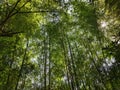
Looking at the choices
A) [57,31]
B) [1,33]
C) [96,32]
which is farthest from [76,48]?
[1,33]

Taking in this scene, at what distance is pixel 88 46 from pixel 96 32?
77.9 inches

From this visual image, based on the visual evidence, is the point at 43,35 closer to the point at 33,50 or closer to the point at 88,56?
the point at 33,50

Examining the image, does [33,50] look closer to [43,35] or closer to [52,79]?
[43,35]

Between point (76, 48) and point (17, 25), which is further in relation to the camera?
point (76, 48)

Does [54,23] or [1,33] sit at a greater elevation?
[1,33]

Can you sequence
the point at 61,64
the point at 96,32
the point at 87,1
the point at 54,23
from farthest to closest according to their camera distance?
the point at 61,64, the point at 54,23, the point at 96,32, the point at 87,1

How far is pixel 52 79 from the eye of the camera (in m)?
11.8

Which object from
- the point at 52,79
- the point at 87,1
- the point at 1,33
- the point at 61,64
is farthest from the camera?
the point at 52,79

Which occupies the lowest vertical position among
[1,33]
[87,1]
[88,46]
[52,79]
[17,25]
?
[52,79]

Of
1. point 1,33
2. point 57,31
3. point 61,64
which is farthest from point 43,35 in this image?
point 1,33

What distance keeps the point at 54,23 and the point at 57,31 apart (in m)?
0.49

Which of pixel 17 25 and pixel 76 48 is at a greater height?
pixel 17 25

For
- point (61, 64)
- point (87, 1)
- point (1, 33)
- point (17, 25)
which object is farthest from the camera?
point (61, 64)

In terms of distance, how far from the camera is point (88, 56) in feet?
35.0
